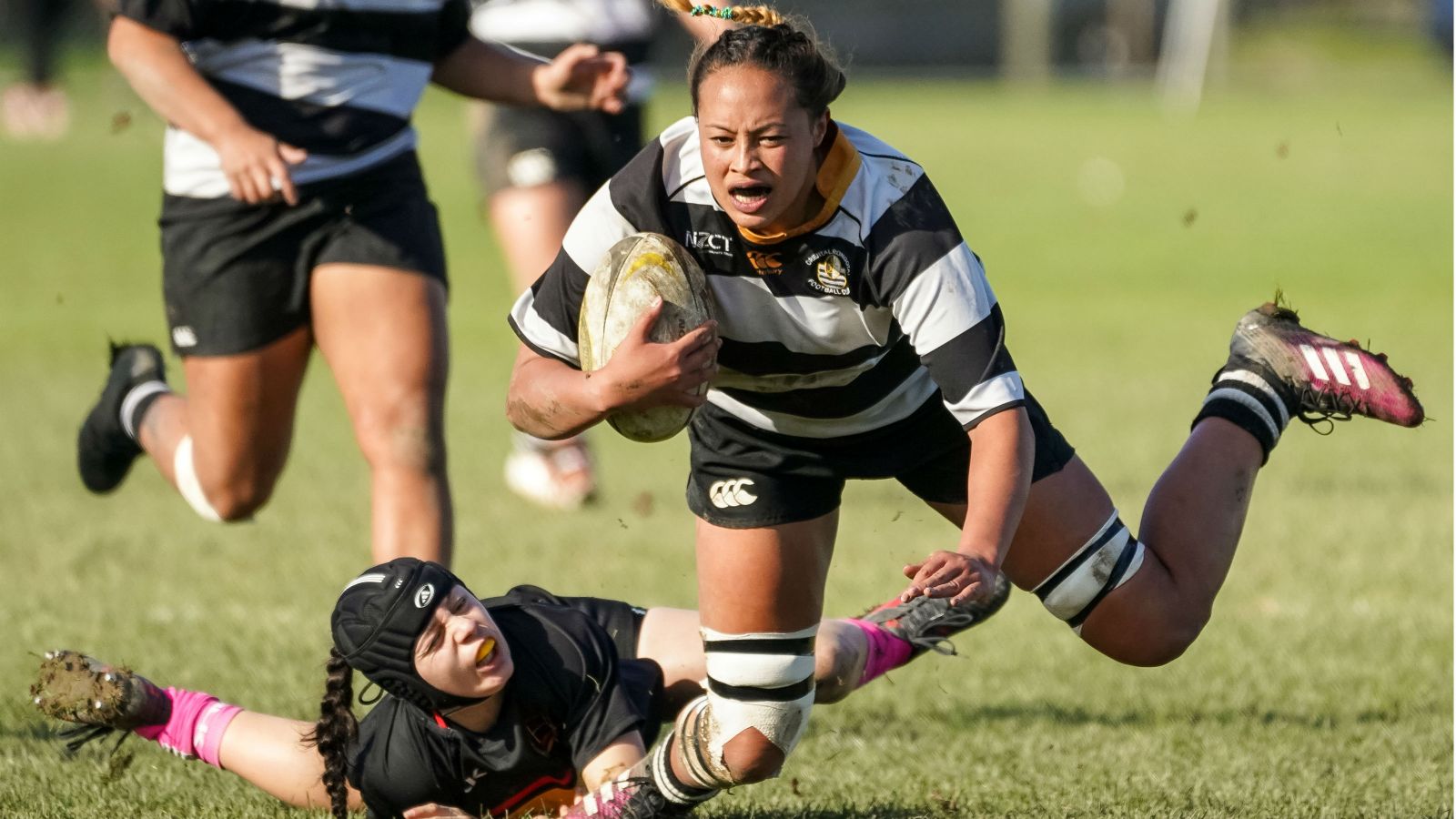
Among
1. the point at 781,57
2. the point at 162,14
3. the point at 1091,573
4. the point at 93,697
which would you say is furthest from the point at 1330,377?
the point at 162,14

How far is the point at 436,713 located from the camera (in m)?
4.02

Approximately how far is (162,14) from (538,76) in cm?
100

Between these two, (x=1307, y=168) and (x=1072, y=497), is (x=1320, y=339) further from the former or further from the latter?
(x=1307, y=168)

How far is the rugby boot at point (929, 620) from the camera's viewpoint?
4758 millimetres

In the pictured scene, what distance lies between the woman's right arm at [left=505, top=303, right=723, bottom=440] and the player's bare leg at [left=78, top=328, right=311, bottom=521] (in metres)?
1.85

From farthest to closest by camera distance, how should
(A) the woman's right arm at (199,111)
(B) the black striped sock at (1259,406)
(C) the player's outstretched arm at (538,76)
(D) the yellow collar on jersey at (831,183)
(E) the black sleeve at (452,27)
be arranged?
(E) the black sleeve at (452,27), (C) the player's outstretched arm at (538,76), (A) the woman's right arm at (199,111), (B) the black striped sock at (1259,406), (D) the yellow collar on jersey at (831,183)

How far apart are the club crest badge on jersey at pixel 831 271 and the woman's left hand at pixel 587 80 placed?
1.52 m

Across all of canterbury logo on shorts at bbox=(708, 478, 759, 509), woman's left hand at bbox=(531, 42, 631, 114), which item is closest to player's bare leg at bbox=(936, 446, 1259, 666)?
canterbury logo on shorts at bbox=(708, 478, 759, 509)

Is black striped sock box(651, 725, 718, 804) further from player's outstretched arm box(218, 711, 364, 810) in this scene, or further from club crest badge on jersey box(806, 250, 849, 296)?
club crest badge on jersey box(806, 250, 849, 296)

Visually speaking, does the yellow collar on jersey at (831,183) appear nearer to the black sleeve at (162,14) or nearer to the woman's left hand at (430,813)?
the woman's left hand at (430,813)

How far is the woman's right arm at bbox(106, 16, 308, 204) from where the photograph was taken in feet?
15.2

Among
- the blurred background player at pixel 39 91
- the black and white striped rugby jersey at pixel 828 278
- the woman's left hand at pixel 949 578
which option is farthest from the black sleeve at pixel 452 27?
the blurred background player at pixel 39 91

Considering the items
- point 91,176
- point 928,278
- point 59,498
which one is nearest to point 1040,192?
point 91,176

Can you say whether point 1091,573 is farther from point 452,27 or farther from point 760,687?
point 452,27
